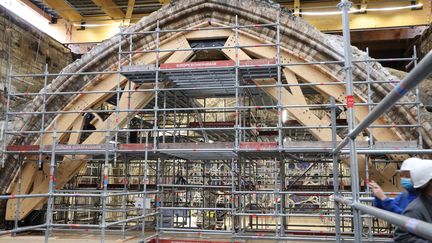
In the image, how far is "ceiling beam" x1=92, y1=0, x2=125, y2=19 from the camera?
1831cm

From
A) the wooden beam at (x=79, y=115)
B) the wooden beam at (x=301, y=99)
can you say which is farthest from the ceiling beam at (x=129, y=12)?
the wooden beam at (x=301, y=99)

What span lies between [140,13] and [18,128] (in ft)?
33.4

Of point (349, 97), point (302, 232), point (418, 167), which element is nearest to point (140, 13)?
point (302, 232)

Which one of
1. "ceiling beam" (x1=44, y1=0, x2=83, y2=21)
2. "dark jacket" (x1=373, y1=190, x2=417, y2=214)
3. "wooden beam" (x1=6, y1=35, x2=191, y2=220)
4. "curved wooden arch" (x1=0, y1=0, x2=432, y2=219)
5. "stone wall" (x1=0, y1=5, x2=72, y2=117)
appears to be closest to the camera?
"dark jacket" (x1=373, y1=190, x2=417, y2=214)

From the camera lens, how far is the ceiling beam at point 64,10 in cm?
1864

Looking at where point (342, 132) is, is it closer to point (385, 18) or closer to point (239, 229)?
point (239, 229)

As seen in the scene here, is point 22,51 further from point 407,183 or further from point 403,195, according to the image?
point 407,183

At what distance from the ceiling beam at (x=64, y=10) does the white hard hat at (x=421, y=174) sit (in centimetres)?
1871

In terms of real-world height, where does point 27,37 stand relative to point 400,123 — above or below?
above

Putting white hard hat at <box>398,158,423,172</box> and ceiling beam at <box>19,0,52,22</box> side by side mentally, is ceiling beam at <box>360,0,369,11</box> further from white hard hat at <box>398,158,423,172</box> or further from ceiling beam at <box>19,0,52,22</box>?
white hard hat at <box>398,158,423,172</box>

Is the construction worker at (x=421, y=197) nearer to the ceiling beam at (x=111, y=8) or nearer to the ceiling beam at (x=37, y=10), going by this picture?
the ceiling beam at (x=111, y=8)

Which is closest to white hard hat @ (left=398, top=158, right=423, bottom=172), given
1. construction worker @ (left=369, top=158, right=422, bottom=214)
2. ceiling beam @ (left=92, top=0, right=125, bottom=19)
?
construction worker @ (left=369, top=158, right=422, bottom=214)

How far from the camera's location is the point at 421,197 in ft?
8.19

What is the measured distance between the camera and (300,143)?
8.83 m
